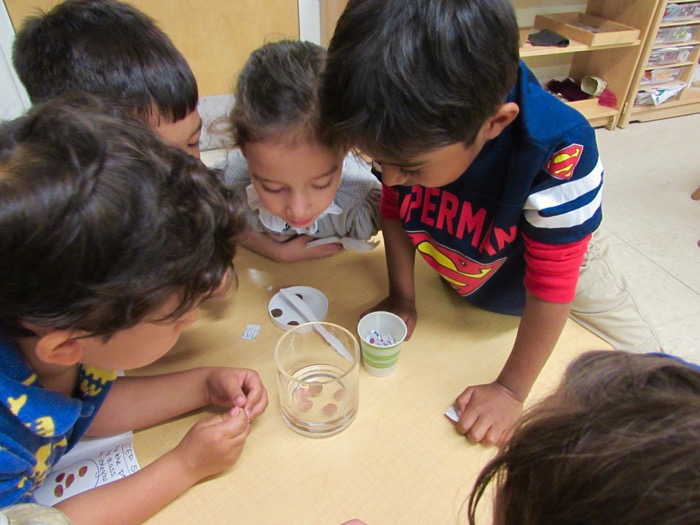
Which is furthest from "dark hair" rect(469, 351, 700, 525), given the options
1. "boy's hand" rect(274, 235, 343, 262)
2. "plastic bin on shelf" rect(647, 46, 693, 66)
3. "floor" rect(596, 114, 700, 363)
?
"plastic bin on shelf" rect(647, 46, 693, 66)

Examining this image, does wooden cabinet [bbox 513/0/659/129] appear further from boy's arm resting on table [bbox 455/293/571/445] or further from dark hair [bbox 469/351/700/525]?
dark hair [bbox 469/351/700/525]

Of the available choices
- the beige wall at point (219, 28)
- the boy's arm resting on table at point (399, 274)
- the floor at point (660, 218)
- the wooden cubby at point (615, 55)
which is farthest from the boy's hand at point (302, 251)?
the wooden cubby at point (615, 55)

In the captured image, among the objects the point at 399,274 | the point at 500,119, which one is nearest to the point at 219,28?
the point at 399,274

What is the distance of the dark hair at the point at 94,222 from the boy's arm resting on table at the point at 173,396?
0.20 m

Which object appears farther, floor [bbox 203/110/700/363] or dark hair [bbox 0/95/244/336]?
floor [bbox 203/110/700/363]

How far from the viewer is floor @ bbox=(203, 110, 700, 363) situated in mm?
1529

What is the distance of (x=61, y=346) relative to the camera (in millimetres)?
432

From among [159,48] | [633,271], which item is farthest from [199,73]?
[633,271]

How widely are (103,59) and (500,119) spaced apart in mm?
546

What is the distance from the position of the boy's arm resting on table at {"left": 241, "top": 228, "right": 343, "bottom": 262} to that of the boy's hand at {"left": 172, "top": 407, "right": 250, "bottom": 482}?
0.38 meters

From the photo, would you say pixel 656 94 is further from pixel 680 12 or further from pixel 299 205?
pixel 299 205

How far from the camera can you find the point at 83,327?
42 centimetres

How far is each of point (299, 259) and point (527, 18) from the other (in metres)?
2.34

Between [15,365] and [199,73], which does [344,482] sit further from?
[199,73]
